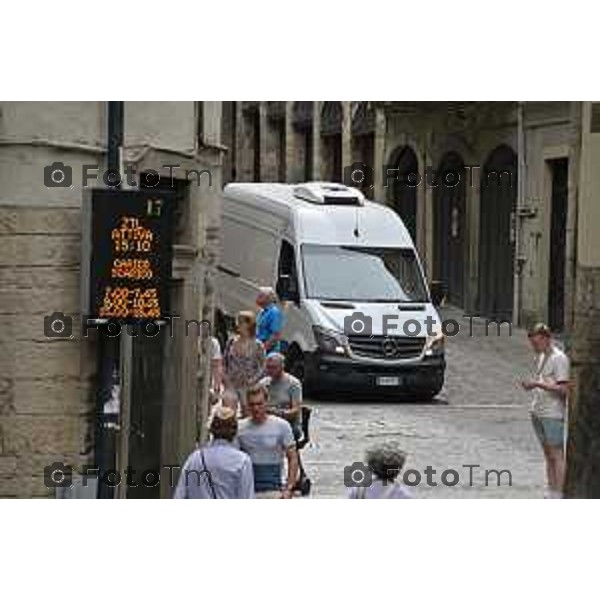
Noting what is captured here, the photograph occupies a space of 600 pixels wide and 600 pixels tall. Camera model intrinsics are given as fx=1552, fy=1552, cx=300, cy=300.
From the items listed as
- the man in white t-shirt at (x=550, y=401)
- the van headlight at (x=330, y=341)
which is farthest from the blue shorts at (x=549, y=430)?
the van headlight at (x=330, y=341)

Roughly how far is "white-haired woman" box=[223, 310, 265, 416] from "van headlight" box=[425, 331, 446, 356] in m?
0.73

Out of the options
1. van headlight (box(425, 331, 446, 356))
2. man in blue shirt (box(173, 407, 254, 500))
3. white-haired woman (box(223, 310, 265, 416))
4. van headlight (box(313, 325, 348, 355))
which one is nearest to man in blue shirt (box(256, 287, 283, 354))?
white-haired woman (box(223, 310, 265, 416))

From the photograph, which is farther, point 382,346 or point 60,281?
point 382,346

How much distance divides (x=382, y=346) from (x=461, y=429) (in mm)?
494

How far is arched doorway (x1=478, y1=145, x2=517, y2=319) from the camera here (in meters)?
6.88

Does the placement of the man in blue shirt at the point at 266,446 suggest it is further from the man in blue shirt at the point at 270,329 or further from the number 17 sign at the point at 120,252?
the number 17 sign at the point at 120,252

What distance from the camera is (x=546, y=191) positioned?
6711 mm

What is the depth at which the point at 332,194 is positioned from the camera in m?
6.85

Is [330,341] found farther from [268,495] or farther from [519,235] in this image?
[519,235]

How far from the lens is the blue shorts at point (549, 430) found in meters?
6.60

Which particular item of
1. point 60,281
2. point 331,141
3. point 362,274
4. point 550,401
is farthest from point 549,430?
point 60,281

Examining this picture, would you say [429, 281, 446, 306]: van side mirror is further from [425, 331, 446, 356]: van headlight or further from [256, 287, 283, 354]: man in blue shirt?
[256, 287, 283, 354]: man in blue shirt

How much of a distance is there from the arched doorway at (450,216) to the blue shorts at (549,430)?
64 centimetres
